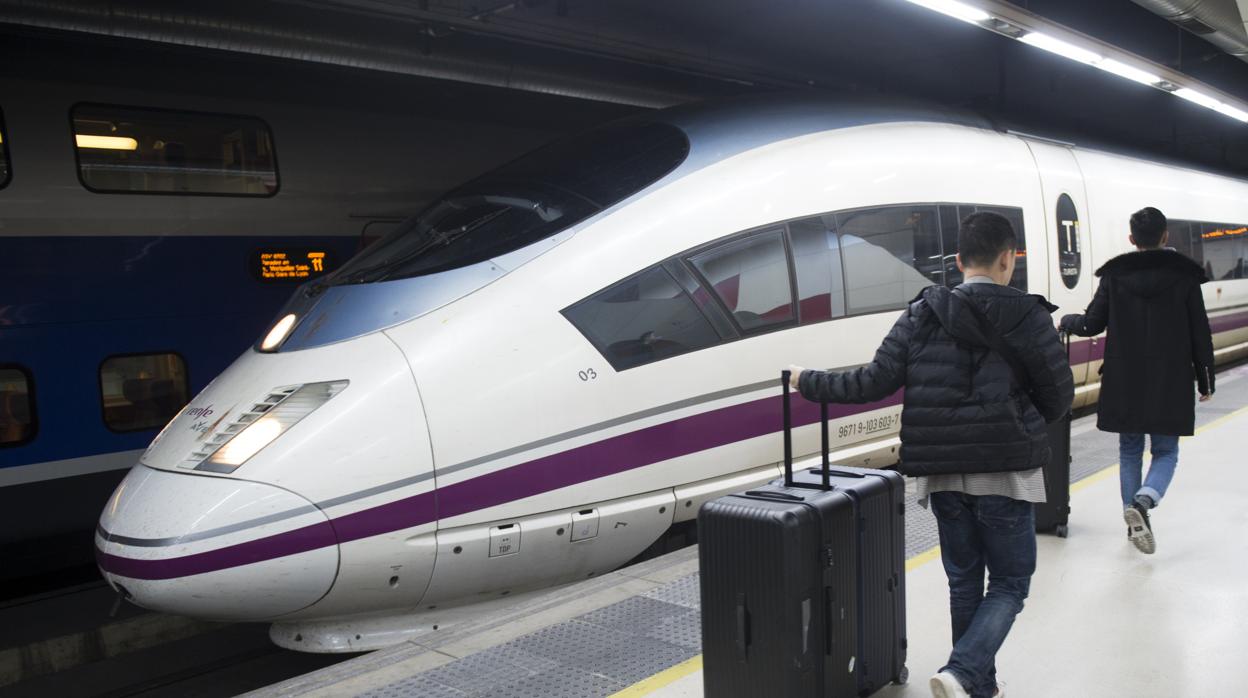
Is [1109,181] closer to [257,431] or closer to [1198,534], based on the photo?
[1198,534]

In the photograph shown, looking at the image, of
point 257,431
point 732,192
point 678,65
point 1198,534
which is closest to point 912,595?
point 1198,534

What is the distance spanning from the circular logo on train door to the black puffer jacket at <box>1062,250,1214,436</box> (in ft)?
10.7

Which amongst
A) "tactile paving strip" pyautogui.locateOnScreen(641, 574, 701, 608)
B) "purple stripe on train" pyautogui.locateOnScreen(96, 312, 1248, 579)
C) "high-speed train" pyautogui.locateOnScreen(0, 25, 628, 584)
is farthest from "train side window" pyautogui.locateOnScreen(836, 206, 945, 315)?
"high-speed train" pyautogui.locateOnScreen(0, 25, 628, 584)

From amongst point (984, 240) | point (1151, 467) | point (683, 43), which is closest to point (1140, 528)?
point (1151, 467)

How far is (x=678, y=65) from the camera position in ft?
31.9

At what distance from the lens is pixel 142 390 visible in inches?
255

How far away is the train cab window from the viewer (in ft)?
16.2

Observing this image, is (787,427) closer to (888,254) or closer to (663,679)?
(663,679)

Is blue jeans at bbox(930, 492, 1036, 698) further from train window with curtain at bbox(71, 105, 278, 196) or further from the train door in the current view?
train window with curtain at bbox(71, 105, 278, 196)

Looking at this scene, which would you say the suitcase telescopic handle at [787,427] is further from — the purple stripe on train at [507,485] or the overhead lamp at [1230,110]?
the overhead lamp at [1230,110]

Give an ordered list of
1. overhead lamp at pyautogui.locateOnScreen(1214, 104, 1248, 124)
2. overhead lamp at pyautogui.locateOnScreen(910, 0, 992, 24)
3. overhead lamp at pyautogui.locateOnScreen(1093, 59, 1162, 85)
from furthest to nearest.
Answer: overhead lamp at pyautogui.locateOnScreen(1214, 104, 1248, 124) → overhead lamp at pyautogui.locateOnScreen(1093, 59, 1162, 85) → overhead lamp at pyautogui.locateOnScreen(910, 0, 992, 24)

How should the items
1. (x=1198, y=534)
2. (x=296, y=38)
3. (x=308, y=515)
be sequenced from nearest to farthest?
1. (x=308, y=515)
2. (x=1198, y=534)
3. (x=296, y=38)

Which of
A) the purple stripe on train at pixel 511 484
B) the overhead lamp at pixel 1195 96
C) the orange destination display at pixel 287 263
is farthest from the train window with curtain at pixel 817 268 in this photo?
the overhead lamp at pixel 1195 96

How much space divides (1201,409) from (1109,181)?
210 centimetres
